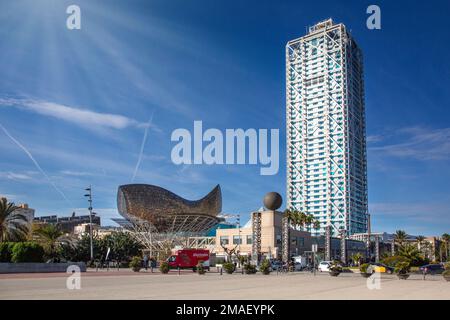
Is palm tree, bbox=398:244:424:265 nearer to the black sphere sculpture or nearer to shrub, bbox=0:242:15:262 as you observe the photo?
the black sphere sculpture

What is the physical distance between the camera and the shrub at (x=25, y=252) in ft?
131

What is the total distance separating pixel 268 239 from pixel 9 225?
56.7m

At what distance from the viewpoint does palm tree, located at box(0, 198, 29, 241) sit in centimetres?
4381

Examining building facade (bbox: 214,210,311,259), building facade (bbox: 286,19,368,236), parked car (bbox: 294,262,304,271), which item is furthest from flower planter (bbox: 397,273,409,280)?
Result: building facade (bbox: 286,19,368,236)

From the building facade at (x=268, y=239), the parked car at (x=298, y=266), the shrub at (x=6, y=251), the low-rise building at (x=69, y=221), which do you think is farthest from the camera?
the low-rise building at (x=69, y=221)

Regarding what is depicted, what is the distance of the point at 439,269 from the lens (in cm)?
5178

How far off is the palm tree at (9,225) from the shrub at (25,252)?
5.10 meters

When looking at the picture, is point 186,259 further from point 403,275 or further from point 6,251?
point 403,275

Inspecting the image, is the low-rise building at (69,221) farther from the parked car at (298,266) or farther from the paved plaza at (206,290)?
the paved plaza at (206,290)

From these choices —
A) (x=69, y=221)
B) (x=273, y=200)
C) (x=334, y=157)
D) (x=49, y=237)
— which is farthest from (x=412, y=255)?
(x=334, y=157)

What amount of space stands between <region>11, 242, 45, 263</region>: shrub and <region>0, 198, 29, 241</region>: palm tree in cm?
510

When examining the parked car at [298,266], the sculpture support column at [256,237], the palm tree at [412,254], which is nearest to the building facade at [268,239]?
the sculpture support column at [256,237]

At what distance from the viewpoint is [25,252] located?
4016cm
